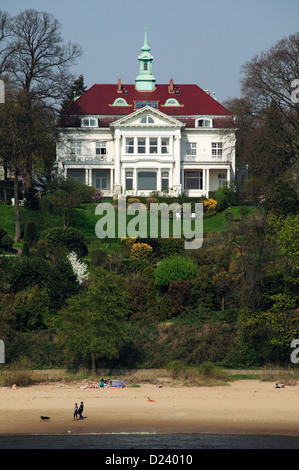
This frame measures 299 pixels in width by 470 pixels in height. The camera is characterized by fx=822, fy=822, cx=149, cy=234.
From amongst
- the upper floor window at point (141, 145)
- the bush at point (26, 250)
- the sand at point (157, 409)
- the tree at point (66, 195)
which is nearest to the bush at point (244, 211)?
the tree at point (66, 195)

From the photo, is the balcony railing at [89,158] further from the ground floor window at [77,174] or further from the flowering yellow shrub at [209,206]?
the flowering yellow shrub at [209,206]

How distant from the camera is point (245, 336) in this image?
43000 millimetres

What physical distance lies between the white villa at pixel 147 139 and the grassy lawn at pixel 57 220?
8382 mm

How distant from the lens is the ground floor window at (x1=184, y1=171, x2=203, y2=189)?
251ft

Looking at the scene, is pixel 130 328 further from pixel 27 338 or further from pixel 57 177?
pixel 57 177

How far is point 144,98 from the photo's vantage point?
3103 inches

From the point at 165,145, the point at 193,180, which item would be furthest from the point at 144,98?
the point at 193,180

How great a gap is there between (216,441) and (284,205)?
26.0 meters

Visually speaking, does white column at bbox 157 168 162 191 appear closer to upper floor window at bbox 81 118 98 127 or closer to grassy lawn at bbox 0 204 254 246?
upper floor window at bbox 81 118 98 127

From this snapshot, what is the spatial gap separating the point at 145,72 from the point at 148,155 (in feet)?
34.1

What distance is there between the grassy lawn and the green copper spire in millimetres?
19135

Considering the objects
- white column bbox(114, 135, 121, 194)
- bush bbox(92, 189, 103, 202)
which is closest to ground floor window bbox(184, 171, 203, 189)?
white column bbox(114, 135, 121, 194)

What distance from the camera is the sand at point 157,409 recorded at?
32.8 metres

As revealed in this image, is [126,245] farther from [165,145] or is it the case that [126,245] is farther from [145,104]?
[145,104]
